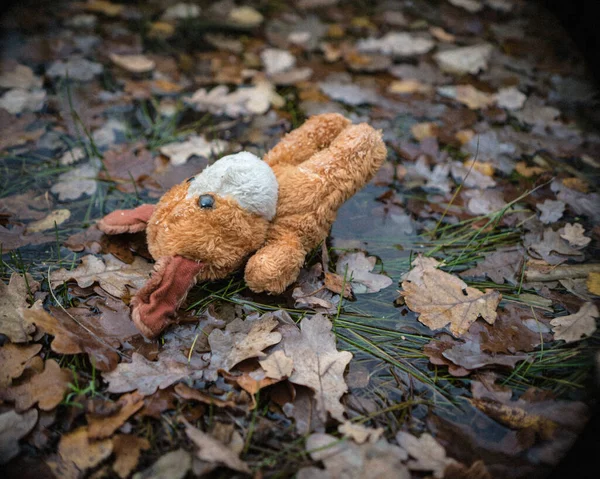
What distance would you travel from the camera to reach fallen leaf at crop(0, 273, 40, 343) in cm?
191

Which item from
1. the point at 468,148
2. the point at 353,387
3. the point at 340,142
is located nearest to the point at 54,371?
the point at 353,387

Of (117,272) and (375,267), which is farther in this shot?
(375,267)

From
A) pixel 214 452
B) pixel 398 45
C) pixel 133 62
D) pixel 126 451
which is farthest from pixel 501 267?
pixel 133 62

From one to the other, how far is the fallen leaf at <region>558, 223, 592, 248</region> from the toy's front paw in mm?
1690

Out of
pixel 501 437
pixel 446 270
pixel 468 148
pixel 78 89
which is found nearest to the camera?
pixel 501 437

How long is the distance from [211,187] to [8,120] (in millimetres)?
2260

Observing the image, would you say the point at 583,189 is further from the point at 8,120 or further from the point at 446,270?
the point at 8,120

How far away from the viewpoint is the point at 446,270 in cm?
245

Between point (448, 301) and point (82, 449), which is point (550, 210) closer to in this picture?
point (448, 301)

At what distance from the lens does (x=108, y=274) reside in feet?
7.32

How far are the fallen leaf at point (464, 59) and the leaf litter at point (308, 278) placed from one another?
0.06ft

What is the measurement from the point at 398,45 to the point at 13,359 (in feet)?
13.9

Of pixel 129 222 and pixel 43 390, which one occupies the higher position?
pixel 129 222

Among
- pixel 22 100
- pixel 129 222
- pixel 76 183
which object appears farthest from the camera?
pixel 22 100
